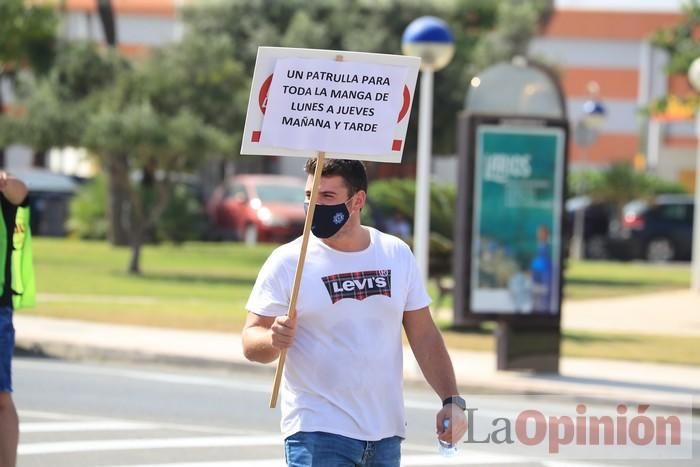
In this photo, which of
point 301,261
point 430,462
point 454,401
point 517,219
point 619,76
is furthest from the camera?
point 619,76

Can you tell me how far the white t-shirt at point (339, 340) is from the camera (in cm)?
501

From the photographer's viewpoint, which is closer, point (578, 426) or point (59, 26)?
point (578, 426)

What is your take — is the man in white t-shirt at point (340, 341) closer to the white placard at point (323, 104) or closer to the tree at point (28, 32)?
the white placard at point (323, 104)

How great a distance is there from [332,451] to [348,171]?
102 centimetres

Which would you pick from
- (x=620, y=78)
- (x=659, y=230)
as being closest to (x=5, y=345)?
(x=659, y=230)

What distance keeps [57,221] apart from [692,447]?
2835cm

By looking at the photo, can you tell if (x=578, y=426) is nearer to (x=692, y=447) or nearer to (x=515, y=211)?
(x=692, y=447)

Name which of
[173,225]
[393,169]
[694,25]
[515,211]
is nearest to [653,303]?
[694,25]

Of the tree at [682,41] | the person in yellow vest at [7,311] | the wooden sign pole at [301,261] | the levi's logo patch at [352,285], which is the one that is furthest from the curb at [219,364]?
the tree at [682,41]

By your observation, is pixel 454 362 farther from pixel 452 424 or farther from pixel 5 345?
pixel 452 424

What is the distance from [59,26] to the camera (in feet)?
108

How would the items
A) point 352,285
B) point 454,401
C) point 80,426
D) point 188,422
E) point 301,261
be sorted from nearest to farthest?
point 301,261 → point 352,285 → point 454,401 → point 80,426 → point 188,422

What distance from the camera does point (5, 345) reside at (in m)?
7.16

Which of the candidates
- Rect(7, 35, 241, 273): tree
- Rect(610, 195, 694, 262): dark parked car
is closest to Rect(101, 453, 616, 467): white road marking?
Rect(7, 35, 241, 273): tree
